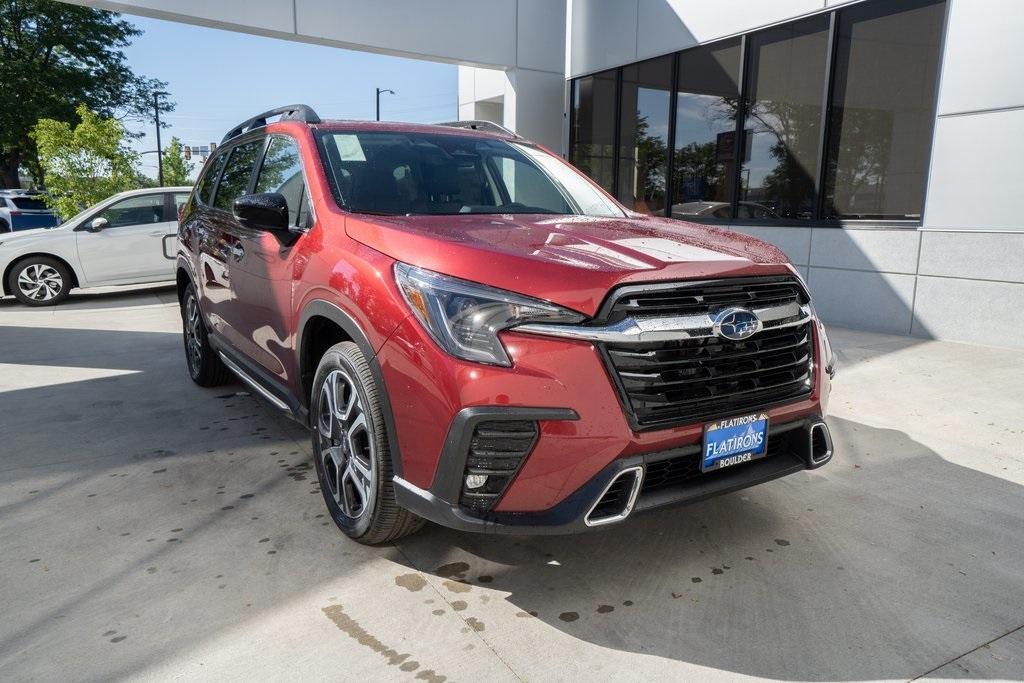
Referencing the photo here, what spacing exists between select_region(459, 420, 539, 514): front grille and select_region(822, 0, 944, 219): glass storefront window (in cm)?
654

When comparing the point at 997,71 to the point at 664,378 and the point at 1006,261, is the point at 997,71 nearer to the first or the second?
the point at 1006,261

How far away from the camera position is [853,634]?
2.27 metres

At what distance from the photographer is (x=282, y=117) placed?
12.8 feet

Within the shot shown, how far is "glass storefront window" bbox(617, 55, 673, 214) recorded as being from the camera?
1023 centimetres

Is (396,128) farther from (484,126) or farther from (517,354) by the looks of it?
(517,354)

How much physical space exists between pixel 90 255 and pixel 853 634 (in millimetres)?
10556

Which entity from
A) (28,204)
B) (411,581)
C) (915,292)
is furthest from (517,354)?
(28,204)

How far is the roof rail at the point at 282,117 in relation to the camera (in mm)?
3598

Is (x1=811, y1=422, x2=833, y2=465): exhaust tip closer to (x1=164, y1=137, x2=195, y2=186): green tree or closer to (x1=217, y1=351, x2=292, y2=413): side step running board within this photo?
(x1=217, y1=351, x2=292, y2=413): side step running board

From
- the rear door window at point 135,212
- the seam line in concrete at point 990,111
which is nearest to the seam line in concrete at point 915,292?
the seam line in concrete at point 990,111

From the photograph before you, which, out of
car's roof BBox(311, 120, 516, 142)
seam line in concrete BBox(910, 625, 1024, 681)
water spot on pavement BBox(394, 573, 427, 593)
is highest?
car's roof BBox(311, 120, 516, 142)

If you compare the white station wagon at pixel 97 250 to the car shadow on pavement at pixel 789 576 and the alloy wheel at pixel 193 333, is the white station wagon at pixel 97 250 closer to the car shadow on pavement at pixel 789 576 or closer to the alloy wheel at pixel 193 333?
the alloy wheel at pixel 193 333

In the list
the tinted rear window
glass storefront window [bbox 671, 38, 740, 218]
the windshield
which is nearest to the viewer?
the windshield

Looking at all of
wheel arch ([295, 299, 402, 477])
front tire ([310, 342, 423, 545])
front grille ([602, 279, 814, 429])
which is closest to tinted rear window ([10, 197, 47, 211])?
wheel arch ([295, 299, 402, 477])
